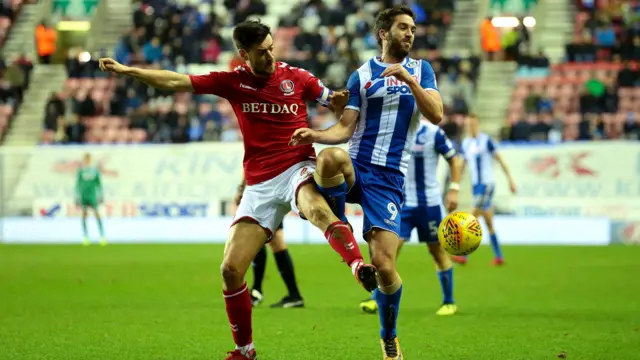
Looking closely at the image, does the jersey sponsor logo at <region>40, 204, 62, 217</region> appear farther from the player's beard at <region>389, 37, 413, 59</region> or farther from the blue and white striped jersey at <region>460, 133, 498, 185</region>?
the player's beard at <region>389, 37, 413, 59</region>

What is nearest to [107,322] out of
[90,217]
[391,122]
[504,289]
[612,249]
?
[391,122]

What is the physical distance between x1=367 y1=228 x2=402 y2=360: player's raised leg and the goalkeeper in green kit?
1728 cm

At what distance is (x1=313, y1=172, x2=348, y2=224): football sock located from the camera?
661 cm

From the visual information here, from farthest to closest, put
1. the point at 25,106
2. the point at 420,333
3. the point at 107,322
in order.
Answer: the point at 25,106 → the point at 107,322 → the point at 420,333

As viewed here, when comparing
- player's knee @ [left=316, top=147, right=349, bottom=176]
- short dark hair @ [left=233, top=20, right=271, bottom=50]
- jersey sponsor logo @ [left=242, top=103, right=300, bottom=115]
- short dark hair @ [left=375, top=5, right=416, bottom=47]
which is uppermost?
short dark hair @ [left=375, top=5, right=416, bottom=47]

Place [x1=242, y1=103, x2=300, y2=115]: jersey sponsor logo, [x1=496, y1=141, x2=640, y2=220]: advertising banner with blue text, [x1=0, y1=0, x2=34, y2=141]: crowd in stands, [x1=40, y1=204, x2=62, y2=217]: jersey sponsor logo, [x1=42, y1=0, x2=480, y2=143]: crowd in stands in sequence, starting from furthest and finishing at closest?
[x1=0, y1=0, x2=34, y2=141]: crowd in stands
[x1=42, y1=0, x2=480, y2=143]: crowd in stands
[x1=40, y1=204, x2=62, y2=217]: jersey sponsor logo
[x1=496, y1=141, x2=640, y2=220]: advertising banner with blue text
[x1=242, y1=103, x2=300, y2=115]: jersey sponsor logo

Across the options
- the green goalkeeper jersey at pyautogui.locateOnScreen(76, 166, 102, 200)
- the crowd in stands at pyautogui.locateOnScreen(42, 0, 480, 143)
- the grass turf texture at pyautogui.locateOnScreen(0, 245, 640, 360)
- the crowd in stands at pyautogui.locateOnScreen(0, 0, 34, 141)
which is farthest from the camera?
the crowd in stands at pyautogui.locateOnScreen(0, 0, 34, 141)

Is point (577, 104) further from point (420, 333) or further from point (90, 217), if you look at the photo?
point (420, 333)

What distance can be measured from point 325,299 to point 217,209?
41.4 feet

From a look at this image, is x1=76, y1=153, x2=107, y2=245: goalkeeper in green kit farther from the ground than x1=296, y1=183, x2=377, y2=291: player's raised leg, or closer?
closer

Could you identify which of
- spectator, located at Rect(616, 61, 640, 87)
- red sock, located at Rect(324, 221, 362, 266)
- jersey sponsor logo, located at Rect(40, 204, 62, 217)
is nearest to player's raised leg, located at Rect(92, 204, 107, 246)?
jersey sponsor logo, located at Rect(40, 204, 62, 217)

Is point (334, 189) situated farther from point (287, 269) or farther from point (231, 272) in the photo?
point (287, 269)

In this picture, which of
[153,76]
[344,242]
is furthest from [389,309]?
[153,76]

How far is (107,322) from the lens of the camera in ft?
31.5
